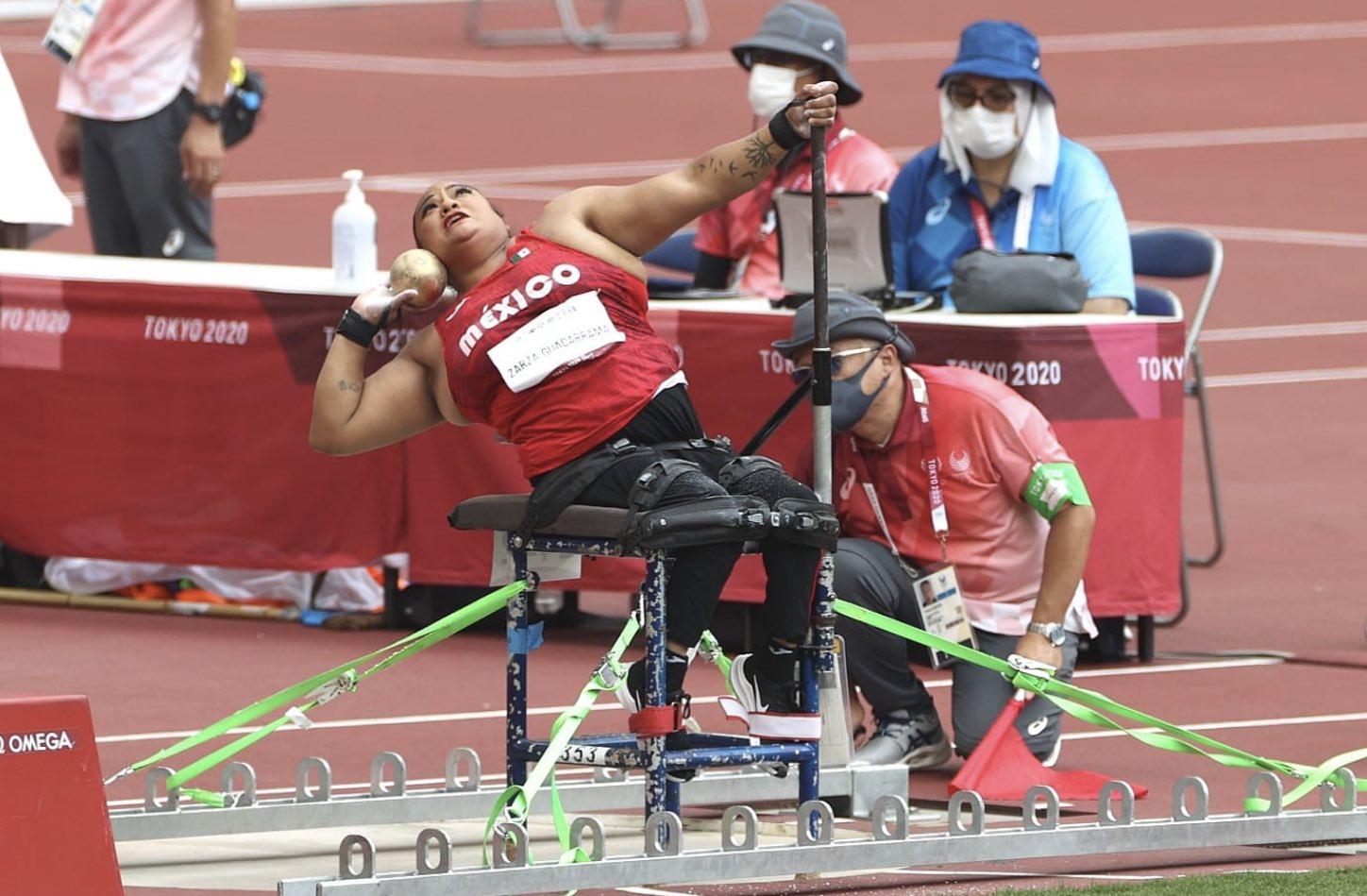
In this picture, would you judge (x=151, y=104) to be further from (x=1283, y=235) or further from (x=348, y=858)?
(x=1283, y=235)

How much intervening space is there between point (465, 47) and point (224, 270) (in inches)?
609

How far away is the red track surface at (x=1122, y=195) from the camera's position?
8.57 metres

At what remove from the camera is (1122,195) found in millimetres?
18906

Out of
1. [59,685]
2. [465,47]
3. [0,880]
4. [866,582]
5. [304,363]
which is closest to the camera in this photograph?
[0,880]

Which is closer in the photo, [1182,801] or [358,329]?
[1182,801]

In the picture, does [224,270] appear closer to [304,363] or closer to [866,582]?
[304,363]

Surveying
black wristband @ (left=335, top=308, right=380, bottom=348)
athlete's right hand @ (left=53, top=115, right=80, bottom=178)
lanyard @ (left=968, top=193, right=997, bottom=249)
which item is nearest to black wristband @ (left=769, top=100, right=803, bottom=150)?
black wristband @ (left=335, top=308, right=380, bottom=348)

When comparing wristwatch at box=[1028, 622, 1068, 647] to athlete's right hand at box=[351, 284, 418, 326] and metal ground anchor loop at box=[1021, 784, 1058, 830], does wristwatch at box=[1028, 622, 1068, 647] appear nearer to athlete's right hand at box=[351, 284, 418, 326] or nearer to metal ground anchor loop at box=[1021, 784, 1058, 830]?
metal ground anchor loop at box=[1021, 784, 1058, 830]

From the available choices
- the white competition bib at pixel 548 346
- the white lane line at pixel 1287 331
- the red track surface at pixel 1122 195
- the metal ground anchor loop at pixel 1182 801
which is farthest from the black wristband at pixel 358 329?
the white lane line at pixel 1287 331

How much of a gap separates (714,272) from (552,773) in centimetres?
405

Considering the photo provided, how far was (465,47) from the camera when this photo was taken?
2536 cm

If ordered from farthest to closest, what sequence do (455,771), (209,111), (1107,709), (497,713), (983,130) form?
(209,111), (983,130), (497,713), (455,771), (1107,709)

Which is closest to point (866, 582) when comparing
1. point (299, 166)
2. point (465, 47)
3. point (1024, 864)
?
point (1024, 864)

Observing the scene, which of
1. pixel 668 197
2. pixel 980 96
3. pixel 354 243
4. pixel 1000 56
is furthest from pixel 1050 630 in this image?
pixel 354 243
